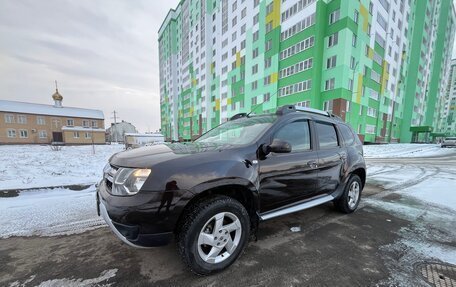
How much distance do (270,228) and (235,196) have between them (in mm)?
1217

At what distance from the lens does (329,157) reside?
338 cm

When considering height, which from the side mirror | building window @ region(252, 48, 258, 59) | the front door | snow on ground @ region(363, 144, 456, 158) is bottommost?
snow on ground @ region(363, 144, 456, 158)

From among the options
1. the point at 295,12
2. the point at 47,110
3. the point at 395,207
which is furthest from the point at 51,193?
the point at 47,110

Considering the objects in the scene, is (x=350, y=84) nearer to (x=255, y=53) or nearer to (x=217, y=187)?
(x=255, y=53)

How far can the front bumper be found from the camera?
6.02ft

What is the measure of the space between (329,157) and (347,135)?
1.08 m

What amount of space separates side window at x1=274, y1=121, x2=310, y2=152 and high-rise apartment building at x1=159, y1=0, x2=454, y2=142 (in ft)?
26.3

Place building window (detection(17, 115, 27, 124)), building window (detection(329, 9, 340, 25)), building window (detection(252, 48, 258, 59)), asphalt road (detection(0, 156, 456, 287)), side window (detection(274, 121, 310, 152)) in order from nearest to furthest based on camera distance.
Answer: asphalt road (detection(0, 156, 456, 287)) < side window (detection(274, 121, 310, 152)) < building window (detection(329, 9, 340, 25)) < building window (detection(252, 48, 258, 59)) < building window (detection(17, 115, 27, 124))

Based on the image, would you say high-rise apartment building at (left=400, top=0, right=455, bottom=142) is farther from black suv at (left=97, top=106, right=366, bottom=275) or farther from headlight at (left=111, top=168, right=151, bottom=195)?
headlight at (left=111, top=168, right=151, bottom=195)

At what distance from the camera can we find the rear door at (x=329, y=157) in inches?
129

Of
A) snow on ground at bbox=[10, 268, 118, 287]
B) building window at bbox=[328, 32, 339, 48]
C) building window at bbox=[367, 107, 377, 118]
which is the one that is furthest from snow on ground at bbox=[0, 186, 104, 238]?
building window at bbox=[367, 107, 377, 118]

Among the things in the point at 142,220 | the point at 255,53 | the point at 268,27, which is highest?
the point at 268,27

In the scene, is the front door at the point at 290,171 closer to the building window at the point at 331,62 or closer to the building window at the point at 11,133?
the building window at the point at 331,62

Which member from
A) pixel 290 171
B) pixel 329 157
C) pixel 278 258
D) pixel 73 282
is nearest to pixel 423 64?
pixel 329 157
